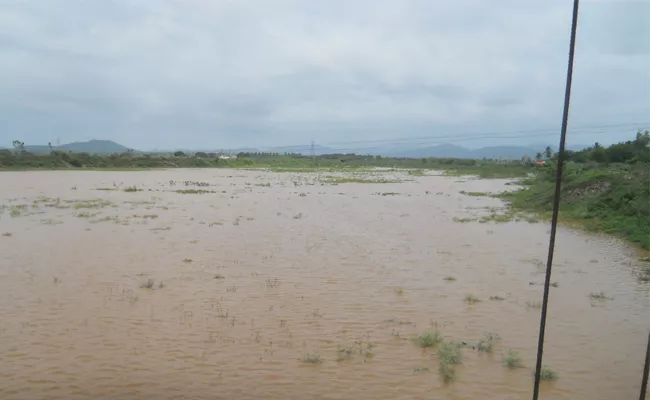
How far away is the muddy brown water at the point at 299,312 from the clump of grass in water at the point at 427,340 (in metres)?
0.13

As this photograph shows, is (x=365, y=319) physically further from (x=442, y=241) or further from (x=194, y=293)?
(x=442, y=241)

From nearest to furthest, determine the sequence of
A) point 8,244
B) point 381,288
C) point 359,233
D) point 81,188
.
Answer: point 381,288, point 8,244, point 359,233, point 81,188

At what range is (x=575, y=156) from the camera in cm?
4706

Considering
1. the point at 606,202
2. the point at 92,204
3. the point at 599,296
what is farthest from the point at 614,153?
the point at 92,204

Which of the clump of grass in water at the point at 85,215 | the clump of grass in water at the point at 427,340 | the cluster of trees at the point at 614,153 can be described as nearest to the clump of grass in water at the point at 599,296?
the clump of grass in water at the point at 427,340

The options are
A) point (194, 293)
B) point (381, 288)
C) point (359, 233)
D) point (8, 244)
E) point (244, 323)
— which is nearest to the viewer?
point (244, 323)

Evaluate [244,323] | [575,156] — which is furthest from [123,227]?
[575,156]

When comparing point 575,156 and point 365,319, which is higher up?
point 575,156

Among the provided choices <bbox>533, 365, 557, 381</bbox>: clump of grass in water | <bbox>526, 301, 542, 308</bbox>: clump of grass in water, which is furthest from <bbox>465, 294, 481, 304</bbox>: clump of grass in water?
<bbox>533, 365, 557, 381</bbox>: clump of grass in water

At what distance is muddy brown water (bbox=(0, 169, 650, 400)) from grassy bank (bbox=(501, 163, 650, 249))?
3.98ft

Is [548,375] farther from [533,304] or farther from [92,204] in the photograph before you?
[92,204]

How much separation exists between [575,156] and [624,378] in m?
47.6

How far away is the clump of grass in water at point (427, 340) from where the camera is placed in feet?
20.6

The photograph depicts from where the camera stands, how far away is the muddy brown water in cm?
530
